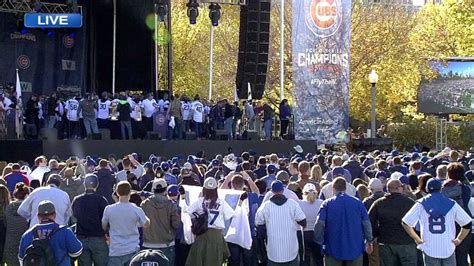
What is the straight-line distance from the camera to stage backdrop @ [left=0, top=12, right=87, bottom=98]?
108 ft

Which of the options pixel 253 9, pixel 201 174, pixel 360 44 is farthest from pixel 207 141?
pixel 360 44

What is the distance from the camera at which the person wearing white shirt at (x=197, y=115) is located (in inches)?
1227

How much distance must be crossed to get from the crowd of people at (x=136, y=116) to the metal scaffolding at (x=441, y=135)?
7.85 metres

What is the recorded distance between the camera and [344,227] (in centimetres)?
1138

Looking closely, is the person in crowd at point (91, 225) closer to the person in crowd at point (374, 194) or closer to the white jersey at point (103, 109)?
the person in crowd at point (374, 194)

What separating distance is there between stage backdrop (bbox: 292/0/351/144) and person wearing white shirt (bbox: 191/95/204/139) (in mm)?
2931

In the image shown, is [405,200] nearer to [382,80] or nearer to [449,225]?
[449,225]

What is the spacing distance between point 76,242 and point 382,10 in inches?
1775

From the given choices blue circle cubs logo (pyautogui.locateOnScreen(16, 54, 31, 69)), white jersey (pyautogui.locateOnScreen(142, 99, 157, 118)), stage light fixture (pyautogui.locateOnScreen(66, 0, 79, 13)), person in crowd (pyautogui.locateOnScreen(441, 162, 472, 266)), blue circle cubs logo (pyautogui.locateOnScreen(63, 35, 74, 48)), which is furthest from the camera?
blue circle cubs logo (pyautogui.locateOnScreen(63, 35, 74, 48))

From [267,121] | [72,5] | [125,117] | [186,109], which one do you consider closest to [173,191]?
[125,117]

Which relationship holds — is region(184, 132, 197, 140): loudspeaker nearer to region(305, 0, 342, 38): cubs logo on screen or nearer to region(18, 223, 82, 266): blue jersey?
region(305, 0, 342, 38): cubs logo on screen

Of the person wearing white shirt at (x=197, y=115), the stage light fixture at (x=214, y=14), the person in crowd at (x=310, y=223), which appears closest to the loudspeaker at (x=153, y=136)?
the person wearing white shirt at (x=197, y=115)

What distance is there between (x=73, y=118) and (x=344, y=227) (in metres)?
18.7

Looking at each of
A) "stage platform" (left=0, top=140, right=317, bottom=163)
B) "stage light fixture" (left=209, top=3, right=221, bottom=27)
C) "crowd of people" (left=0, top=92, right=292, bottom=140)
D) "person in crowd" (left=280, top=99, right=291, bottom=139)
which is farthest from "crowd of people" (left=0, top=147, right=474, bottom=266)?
"stage light fixture" (left=209, top=3, right=221, bottom=27)
